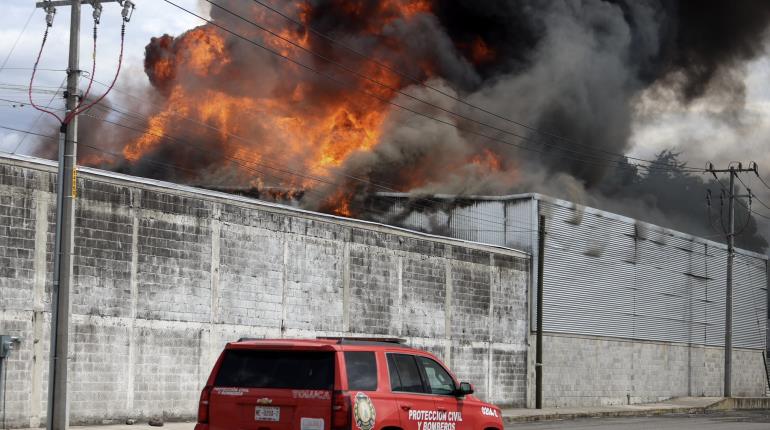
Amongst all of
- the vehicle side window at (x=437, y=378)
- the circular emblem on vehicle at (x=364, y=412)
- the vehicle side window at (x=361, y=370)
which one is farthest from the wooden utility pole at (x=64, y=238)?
the circular emblem on vehicle at (x=364, y=412)

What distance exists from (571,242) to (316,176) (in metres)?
11.8

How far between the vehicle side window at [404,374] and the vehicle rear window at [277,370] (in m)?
1.11

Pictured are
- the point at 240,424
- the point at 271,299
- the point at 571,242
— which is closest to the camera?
the point at 240,424

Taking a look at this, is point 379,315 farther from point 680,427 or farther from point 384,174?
point 384,174

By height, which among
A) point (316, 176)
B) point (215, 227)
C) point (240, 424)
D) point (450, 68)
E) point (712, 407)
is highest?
point (450, 68)

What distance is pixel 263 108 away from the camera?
50.2 m

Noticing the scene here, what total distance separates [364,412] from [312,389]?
0.66m

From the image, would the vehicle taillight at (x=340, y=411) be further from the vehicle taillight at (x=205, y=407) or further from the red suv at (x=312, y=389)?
the vehicle taillight at (x=205, y=407)

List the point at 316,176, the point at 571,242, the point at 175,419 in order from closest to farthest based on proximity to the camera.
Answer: the point at 175,419
the point at 571,242
the point at 316,176

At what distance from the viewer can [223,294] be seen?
29.5 m

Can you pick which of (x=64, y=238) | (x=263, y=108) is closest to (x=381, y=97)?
(x=263, y=108)

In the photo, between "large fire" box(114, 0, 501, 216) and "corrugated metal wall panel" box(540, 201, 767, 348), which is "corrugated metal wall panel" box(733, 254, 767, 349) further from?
"large fire" box(114, 0, 501, 216)

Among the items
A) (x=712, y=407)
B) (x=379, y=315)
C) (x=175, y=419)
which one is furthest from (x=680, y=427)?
(x=712, y=407)

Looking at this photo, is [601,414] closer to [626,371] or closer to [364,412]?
[626,371]
